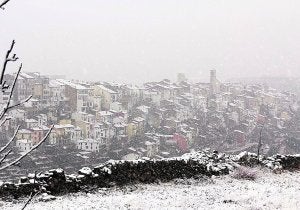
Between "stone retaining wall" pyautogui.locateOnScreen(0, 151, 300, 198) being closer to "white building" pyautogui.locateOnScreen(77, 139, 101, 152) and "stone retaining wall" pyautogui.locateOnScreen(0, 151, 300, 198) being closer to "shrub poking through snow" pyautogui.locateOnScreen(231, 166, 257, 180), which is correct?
"shrub poking through snow" pyautogui.locateOnScreen(231, 166, 257, 180)

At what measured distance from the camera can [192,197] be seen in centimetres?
1435

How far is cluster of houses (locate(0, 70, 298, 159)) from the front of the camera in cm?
8031

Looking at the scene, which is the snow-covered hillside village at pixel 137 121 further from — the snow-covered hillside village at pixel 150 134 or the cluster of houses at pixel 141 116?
the snow-covered hillside village at pixel 150 134

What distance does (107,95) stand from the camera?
111688mm

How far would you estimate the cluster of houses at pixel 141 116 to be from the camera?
80312 millimetres

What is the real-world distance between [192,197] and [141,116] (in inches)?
3722

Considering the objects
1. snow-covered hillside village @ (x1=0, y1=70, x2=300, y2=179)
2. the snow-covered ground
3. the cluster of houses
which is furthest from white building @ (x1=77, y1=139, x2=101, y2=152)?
the snow-covered ground

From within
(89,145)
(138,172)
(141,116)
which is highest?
(138,172)

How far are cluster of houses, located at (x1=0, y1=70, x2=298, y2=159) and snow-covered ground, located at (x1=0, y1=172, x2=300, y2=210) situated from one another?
4610 centimetres

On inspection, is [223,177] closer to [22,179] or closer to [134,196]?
[134,196]

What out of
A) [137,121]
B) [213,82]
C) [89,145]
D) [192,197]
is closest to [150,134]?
[137,121]

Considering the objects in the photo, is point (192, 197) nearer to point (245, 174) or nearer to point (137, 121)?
point (245, 174)

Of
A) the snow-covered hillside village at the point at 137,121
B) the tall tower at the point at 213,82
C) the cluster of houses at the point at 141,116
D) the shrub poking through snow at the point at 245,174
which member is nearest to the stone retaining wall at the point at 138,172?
the shrub poking through snow at the point at 245,174

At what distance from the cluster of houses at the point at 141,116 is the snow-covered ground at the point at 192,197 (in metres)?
46.1
